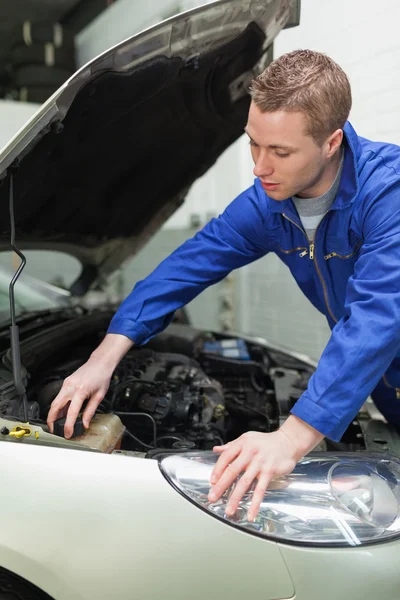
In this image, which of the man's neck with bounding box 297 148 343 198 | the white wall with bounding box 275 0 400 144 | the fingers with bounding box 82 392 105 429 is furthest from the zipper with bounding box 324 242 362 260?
the white wall with bounding box 275 0 400 144

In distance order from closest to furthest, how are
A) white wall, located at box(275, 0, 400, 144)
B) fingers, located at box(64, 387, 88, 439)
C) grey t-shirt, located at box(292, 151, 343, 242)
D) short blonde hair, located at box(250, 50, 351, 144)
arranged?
short blonde hair, located at box(250, 50, 351, 144) → fingers, located at box(64, 387, 88, 439) → grey t-shirt, located at box(292, 151, 343, 242) → white wall, located at box(275, 0, 400, 144)

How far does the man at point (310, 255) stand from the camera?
3.42ft

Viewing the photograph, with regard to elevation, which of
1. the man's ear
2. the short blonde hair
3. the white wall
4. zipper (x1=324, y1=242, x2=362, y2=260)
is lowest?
zipper (x1=324, y1=242, x2=362, y2=260)

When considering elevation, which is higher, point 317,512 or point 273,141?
point 273,141

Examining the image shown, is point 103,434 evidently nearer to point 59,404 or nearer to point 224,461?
point 59,404

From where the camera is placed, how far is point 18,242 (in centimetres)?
199

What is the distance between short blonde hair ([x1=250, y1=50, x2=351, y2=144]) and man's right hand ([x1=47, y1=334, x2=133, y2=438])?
77 cm

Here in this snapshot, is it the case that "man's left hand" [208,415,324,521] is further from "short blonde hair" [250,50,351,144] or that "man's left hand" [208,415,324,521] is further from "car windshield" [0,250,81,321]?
"car windshield" [0,250,81,321]

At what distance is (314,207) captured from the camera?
133 cm

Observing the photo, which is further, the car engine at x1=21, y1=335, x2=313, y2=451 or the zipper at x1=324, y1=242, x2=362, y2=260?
the car engine at x1=21, y1=335, x2=313, y2=451

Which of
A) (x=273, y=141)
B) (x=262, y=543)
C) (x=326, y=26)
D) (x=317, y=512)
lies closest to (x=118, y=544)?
(x=262, y=543)

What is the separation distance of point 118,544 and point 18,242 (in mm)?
1352

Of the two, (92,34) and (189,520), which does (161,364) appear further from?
(92,34)

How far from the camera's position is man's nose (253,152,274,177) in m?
1.15
